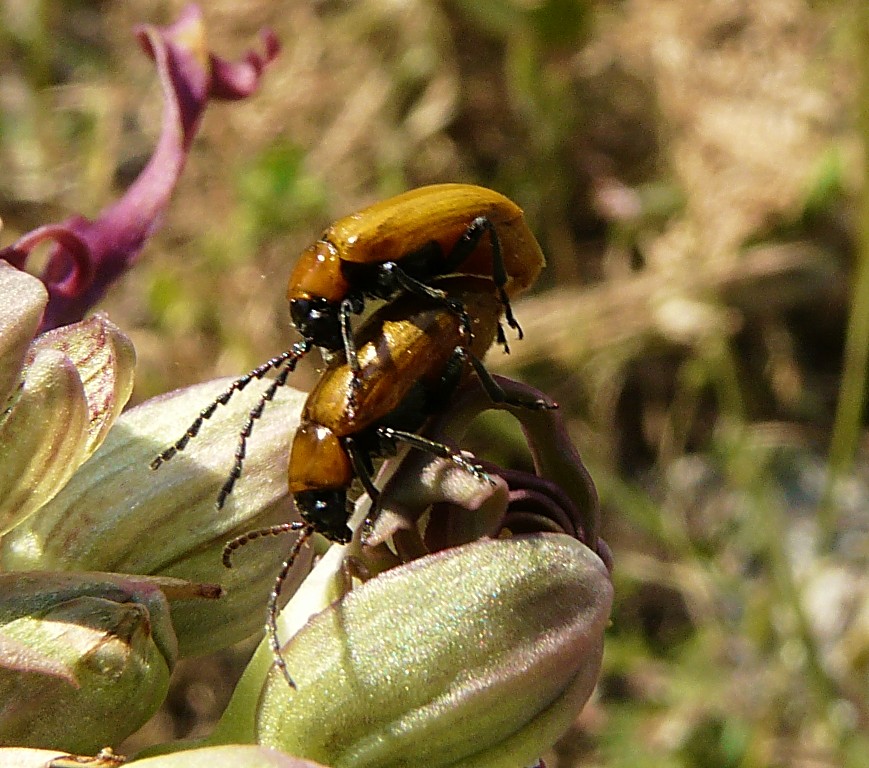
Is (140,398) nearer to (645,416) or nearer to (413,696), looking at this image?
(645,416)

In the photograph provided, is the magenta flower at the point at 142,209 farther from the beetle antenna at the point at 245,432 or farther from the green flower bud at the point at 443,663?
the green flower bud at the point at 443,663

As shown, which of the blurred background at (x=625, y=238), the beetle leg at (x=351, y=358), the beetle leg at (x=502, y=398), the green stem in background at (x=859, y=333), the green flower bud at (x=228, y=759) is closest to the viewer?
the green flower bud at (x=228, y=759)

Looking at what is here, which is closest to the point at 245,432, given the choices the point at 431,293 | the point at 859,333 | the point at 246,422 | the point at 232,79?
the point at 246,422

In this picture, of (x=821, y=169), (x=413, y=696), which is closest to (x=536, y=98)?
(x=821, y=169)

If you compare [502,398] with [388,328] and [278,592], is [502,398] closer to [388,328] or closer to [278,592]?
[388,328]

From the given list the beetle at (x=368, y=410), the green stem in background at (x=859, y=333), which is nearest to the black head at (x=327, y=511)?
the beetle at (x=368, y=410)

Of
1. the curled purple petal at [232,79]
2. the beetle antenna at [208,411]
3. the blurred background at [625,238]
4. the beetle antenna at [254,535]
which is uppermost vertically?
the curled purple petal at [232,79]

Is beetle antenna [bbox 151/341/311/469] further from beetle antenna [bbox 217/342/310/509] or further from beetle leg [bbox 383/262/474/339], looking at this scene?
beetle leg [bbox 383/262/474/339]
